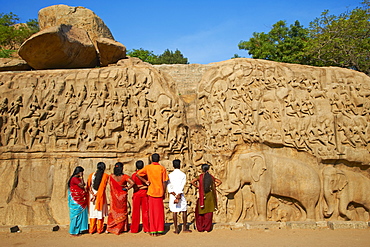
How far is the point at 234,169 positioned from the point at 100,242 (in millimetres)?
4289

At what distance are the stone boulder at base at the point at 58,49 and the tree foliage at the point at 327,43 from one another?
11769 mm

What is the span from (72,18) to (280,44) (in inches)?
489

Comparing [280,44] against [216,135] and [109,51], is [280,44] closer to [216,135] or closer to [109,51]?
[109,51]

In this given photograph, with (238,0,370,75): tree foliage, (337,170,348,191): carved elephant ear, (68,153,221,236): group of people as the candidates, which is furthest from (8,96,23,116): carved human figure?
(238,0,370,75): tree foliage

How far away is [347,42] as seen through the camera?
58.5 feet

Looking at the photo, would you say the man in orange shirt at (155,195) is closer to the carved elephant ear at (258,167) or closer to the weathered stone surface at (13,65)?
the carved elephant ear at (258,167)

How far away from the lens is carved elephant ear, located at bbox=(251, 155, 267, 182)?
885cm

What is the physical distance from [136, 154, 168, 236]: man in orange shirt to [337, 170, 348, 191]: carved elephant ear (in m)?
5.15

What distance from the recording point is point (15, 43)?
66.9ft

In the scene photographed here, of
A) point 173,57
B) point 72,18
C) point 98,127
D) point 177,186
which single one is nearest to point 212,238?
point 177,186

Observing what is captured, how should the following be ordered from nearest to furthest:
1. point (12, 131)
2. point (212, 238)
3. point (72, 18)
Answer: point (212, 238) → point (12, 131) → point (72, 18)

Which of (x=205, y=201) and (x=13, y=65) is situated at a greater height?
(x=13, y=65)

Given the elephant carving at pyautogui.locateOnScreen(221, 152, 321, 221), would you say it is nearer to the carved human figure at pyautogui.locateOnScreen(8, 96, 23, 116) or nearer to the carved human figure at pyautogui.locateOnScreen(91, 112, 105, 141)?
the carved human figure at pyautogui.locateOnScreen(91, 112, 105, 141)

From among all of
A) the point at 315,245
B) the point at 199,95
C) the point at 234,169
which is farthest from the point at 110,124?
the point at 315,245
